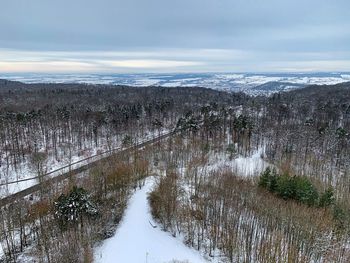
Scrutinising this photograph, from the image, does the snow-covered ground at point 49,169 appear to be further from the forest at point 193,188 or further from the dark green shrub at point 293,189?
the dark green shrub at point 293,189

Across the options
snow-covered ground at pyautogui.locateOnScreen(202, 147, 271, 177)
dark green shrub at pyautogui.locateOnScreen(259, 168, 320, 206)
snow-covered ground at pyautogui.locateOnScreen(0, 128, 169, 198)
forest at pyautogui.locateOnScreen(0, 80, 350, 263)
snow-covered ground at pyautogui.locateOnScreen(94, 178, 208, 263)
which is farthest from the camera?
snow-covered ground at pyautogui.locateOnScreen(202, 147, 271, 177)

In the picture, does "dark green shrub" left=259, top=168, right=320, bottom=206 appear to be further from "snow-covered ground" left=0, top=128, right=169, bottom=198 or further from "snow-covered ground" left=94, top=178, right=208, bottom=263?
"snow-covered ground" left=0, top=128, right=169, bottom=198

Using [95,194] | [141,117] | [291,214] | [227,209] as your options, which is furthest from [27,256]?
[141,117]

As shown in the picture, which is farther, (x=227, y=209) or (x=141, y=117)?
(x=141, y=117)

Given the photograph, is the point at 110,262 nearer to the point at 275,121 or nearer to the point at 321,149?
the point at 321,149

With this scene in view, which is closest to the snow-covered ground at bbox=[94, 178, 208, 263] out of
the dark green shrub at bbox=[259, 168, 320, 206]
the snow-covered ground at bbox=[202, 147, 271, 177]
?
the dark green shrub at bbox=[259, 168, 320, 206]

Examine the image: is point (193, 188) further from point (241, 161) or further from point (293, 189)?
point (241, 161)
